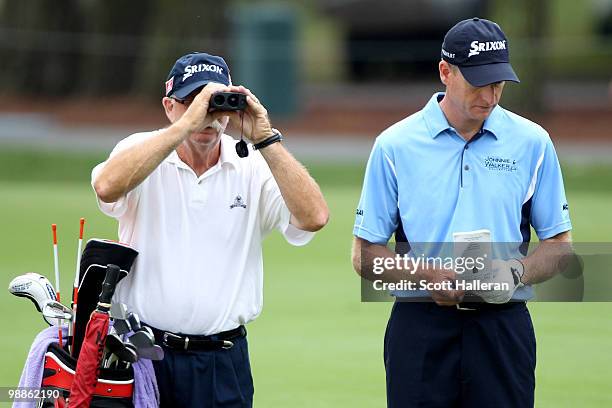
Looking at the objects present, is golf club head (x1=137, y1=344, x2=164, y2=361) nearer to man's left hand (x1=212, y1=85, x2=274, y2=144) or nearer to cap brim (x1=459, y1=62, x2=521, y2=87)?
man's left hand (x1=212, y1=85, x2=274, y2=144)

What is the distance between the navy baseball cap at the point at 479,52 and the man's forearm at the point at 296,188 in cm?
81

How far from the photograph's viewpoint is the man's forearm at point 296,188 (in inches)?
195

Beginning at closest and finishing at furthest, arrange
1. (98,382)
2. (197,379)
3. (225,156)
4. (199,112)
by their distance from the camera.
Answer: (199,112)
(98,382)
(197,379)
(225,156)

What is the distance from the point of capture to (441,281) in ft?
16.1

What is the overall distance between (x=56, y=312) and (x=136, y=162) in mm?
799

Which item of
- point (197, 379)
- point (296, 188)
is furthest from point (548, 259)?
point (197, 379)

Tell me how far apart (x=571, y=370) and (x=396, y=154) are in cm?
460

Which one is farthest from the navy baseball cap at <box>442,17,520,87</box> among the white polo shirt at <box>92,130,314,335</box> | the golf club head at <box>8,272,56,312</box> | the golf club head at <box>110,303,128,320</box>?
the golf club head at <box>8,272,56,312</box>

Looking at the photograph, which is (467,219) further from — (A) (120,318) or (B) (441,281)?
(A) (120,318)

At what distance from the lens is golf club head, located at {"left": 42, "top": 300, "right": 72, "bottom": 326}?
509 centimetres

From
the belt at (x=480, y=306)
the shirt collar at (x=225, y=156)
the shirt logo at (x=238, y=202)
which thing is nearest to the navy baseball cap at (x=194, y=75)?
the shirt collar at (x=225, y=156)

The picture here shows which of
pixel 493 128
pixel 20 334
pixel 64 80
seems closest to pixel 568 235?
pixel 493 128

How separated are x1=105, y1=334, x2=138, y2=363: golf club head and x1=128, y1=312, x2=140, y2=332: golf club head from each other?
0.11 metres

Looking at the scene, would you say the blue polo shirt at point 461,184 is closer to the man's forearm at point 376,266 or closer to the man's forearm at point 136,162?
the man's forearm at point 376,266
